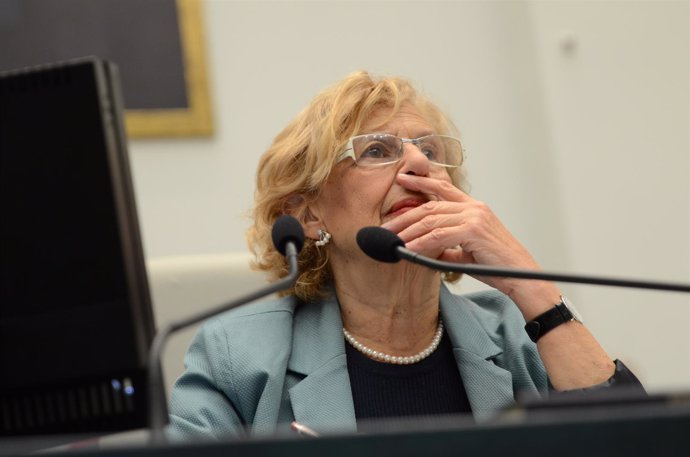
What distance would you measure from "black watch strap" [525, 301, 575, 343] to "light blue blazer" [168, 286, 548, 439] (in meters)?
0.12

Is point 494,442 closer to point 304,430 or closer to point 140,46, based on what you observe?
point 304,430

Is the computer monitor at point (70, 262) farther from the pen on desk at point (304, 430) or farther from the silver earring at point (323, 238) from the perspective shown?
the silver earring at point (323, 238)

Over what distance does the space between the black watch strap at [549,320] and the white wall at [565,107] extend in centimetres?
140

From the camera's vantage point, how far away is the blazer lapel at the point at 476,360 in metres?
1.83

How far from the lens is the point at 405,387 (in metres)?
1.89

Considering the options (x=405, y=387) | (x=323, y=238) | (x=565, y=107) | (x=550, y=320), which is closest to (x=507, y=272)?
(x=550, y=320)

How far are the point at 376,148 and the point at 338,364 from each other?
449 millimetres

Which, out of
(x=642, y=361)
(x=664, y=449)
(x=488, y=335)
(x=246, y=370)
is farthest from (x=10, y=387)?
(x=642, y=361)

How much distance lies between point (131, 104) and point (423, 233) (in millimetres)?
1313

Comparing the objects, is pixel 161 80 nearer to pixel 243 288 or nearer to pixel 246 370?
pixel 243 288

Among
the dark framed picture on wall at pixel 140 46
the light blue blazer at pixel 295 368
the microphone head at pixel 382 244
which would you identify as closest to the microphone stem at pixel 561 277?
the microphone head at pixel 382 244

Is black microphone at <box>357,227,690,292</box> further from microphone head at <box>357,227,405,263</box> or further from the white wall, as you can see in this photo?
the white wall

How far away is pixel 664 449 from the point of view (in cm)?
70

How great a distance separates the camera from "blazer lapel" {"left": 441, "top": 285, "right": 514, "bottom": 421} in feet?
6.01
